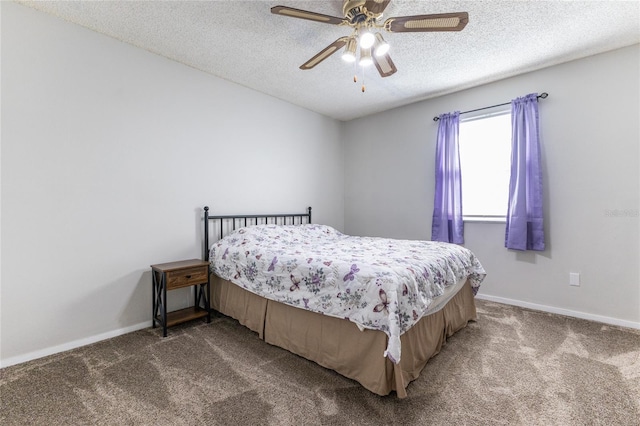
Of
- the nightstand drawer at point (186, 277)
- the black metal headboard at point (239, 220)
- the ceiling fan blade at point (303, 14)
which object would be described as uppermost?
the ceiling fan blade at point (303, 14)

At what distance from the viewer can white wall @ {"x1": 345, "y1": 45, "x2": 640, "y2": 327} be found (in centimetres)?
265

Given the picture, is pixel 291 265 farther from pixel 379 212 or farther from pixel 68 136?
pixel 379 212

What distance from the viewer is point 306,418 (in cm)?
149

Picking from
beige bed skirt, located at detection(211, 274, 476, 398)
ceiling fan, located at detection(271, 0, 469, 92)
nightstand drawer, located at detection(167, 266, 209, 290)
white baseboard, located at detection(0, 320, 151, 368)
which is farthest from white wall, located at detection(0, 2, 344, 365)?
ceiling fan, located at detection(271, 0, 469, 92)

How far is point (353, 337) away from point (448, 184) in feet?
8.53

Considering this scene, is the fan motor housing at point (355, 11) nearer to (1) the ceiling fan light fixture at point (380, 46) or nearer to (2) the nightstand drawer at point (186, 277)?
(1) the ceiling fan light fixture at point (380, 46)

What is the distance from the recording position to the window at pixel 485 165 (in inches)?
133

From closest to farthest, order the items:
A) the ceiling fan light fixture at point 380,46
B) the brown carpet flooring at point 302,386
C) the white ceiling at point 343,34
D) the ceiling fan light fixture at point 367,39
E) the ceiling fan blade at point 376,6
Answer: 1. the brown carpet flooring at point 302,386
2. the ceiling fan blade at point 376,6
3. the ceiling fan light fixture at point 367,39
4. the ceiling fan light fixture at point 380,46
5. the white ceiling at point 343,34

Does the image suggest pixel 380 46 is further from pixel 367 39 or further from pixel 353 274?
pixel 353 274

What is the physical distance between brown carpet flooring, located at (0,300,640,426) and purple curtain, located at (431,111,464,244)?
146cm

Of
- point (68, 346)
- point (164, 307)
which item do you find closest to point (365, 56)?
point (164, 307)

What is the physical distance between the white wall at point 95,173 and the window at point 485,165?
285 centimetres

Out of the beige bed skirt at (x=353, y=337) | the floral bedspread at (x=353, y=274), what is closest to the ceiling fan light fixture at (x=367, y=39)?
the floral bedspread at (x=353, y=274)

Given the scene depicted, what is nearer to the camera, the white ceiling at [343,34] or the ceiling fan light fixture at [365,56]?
the ceiling fan light fixture at [365,56]
